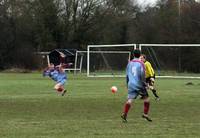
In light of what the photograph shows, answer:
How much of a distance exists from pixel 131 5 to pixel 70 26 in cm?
990

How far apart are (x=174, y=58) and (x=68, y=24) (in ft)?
72.7

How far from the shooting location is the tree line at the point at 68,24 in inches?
2869

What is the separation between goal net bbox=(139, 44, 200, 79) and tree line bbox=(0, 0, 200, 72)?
520 inches

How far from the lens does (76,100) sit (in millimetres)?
22469

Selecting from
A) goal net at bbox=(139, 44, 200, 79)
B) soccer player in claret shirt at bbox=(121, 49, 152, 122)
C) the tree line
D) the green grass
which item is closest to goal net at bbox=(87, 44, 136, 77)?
goal net at bbox=(139, 44, 200, 79)

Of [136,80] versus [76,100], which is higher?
[136,80]

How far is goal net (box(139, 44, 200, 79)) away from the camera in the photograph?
182ft

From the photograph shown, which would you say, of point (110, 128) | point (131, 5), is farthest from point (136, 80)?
point (131, 5)

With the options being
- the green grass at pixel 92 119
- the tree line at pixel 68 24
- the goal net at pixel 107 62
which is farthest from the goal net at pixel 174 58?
the green grass at pixel 92 119

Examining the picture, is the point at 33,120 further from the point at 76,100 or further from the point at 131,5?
the point at 131,5

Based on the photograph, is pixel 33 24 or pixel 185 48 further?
pixel 33 24

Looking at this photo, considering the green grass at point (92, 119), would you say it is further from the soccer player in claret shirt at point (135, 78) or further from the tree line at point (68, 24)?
the tree line at point (68, 24)

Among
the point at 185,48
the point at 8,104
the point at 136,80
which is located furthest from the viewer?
the point at 185,48

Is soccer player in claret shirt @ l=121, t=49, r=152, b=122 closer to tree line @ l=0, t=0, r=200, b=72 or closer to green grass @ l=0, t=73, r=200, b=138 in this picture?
green grass @ l=0, t=73, r=200, b=138
